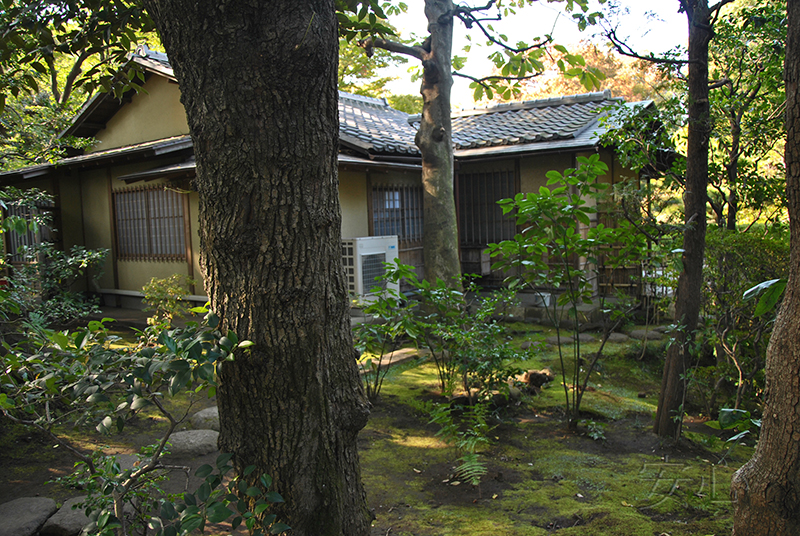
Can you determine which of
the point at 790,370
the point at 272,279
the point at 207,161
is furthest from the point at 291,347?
the point at 790,370

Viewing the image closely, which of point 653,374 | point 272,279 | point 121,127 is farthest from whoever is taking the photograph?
point 121,127

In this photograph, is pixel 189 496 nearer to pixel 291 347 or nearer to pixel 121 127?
pixel 291 347

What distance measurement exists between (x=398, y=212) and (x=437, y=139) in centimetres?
294

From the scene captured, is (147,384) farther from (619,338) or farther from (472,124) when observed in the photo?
(472,124)

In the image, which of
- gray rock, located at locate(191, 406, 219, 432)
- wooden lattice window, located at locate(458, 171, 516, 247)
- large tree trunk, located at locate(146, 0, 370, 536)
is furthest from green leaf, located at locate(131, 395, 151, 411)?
wooden lattice window, located at locate(458, 171, 516, 247)

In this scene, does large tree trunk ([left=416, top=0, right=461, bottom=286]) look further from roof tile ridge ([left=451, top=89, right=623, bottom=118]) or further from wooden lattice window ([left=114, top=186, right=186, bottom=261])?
roof tile ridge ([left=451, top=89, right=623, bottom=118])

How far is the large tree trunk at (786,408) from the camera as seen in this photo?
78.4 inches

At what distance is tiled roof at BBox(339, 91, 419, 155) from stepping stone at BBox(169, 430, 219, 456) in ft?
19.8

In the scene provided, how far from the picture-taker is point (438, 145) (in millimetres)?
8375

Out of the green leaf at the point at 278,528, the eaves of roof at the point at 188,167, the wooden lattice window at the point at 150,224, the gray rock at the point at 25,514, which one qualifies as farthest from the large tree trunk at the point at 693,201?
the wooden lattice window at the point at 150,224

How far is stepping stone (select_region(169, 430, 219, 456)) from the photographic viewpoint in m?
4.32

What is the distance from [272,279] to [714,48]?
6.63 meters

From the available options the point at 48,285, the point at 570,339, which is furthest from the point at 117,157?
the point at 570,339

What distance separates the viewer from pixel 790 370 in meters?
2.03
